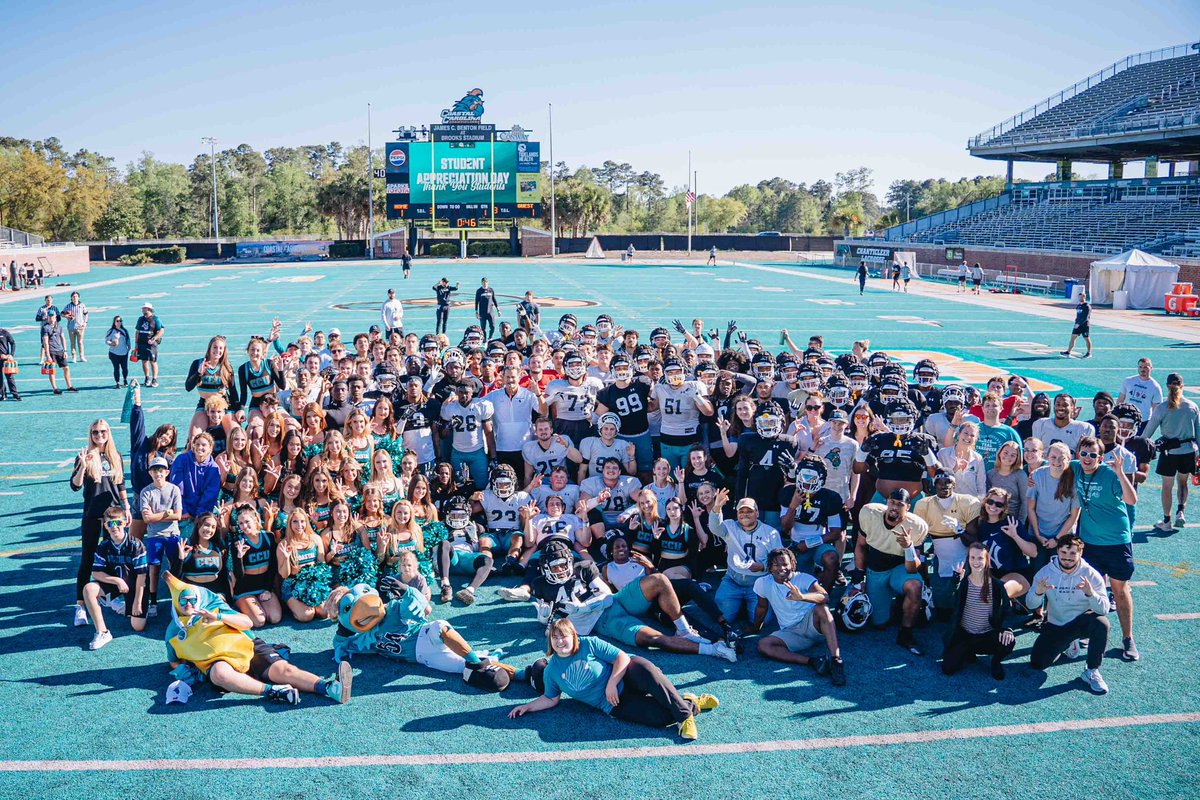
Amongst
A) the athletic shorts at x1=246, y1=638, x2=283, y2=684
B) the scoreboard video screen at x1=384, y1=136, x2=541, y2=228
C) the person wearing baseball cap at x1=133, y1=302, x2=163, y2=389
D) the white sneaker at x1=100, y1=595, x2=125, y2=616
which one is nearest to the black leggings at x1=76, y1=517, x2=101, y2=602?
the white sneaker at x1=100, y1=595, x2=125, y2=616

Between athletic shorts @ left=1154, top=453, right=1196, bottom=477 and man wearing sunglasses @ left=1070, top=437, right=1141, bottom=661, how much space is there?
3157mm

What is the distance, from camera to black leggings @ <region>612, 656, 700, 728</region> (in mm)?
6285

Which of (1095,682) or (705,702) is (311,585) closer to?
(705,702)

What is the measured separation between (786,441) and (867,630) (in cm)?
192

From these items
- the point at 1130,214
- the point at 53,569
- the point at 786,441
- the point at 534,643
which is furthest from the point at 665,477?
the point at 1130,214

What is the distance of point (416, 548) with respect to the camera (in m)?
8.15

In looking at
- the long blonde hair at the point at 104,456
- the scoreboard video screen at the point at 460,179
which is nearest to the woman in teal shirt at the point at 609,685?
the long blonde hair at the point at 104,456

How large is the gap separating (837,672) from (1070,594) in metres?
1.86

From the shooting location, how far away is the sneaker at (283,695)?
21.4 feet

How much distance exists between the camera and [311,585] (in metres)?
7.89

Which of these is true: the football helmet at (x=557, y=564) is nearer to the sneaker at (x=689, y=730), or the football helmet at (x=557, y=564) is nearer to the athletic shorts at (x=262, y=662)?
the sneaker at (x=689, y=730)

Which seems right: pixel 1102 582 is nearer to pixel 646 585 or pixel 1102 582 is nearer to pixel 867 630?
pixel 867 630

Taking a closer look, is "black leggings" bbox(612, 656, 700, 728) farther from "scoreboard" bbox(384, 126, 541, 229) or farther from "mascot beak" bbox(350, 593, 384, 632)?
"scoreboard" bbox(384, 126, 541, 229)

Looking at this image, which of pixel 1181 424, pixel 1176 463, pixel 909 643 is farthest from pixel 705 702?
pixel 1181 424
